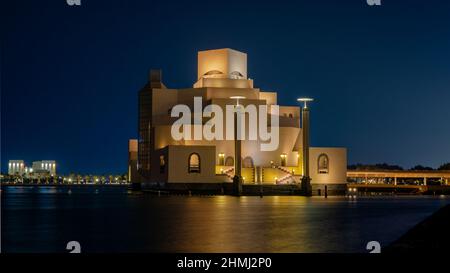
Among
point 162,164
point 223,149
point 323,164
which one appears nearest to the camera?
point 162,164

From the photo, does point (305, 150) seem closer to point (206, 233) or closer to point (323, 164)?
point (323, 164)

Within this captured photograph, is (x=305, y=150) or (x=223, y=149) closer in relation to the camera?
(x=305, y=150)

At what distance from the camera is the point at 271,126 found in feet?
286

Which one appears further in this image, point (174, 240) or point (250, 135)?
point (250, 135)

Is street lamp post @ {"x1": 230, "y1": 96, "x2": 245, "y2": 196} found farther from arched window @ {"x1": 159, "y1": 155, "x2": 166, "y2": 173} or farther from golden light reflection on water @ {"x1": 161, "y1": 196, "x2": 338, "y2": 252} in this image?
golden light reflection on water @ {"x1": 161, "y1": 196, "x2": 338, "y2": 252}

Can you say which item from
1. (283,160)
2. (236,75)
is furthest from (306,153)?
(236,75)

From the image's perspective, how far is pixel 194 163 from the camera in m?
81.5

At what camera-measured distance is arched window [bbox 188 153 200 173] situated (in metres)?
81.2

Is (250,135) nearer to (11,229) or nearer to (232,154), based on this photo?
(232,154)

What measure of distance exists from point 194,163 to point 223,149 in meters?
5.53
